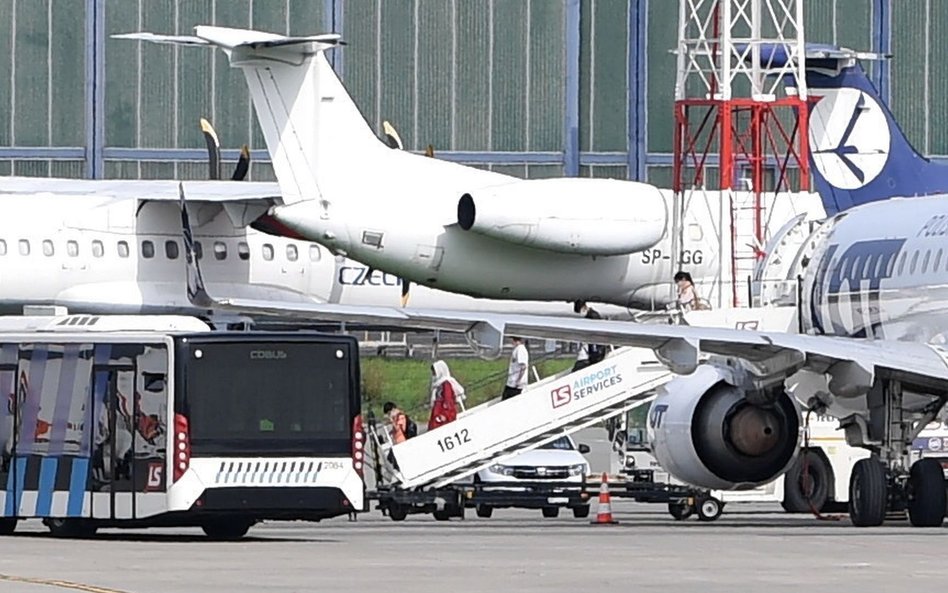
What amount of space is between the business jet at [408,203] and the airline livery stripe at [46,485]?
2242cm

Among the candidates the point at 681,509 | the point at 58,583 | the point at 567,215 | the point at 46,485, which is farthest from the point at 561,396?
the point at 567,215

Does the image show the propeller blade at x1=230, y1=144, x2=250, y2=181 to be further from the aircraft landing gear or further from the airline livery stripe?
the airline livery stripe

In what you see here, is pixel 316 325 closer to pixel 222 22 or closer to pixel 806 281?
pixel 222 22

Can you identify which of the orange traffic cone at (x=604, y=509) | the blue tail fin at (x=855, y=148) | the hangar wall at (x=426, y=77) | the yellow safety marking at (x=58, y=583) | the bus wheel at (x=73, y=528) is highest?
the hangar wall at (x=426, y=77)

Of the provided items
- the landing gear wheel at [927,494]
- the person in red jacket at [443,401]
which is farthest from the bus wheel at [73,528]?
the landing gear wheel at [927,494]

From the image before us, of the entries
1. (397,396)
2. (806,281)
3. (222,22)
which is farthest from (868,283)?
(222,22)

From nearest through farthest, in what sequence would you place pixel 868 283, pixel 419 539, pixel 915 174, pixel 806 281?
pixel 419 539
pixel 868 283
pixel 806 281
pixel 915 174

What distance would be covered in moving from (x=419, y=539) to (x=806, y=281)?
812cm

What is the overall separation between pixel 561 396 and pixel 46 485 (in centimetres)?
769

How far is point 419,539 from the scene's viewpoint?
2355 cm

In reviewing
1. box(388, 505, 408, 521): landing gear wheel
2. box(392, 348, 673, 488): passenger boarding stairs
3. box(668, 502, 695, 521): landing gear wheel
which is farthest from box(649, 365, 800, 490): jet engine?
box(388, 505, 408, 521): landing gear wheel

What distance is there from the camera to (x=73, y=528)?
2538 cm

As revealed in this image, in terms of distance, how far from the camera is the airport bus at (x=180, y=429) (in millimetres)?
23844

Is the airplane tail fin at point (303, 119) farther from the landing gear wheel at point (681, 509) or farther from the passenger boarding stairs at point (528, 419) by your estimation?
the passenger boarding stairs at point (528, 419)
